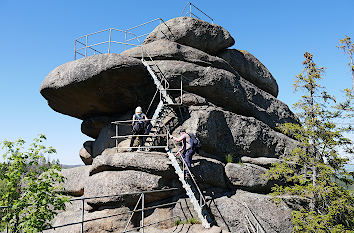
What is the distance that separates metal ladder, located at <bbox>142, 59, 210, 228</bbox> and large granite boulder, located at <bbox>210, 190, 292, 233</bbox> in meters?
1.02

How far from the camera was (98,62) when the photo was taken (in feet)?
57.5

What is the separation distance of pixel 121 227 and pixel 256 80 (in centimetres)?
1646

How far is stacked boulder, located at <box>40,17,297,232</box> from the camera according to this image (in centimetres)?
1406

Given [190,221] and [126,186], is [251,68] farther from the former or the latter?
[126,186]

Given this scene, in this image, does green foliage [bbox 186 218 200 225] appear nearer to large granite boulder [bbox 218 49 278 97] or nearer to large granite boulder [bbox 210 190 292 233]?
large granite boulder [bbox 210 190 292 233]

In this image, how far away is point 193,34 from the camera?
70.5 feet

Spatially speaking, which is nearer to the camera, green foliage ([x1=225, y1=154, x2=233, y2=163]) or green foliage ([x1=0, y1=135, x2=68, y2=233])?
green foliage ([x1=0, y1=135, x2=68, y2=233])

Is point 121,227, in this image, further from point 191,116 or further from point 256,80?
point 256,80

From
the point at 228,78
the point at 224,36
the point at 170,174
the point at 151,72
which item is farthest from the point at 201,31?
the point at 170,174

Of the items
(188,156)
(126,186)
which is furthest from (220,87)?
→ (126,186)

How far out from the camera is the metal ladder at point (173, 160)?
12672mm

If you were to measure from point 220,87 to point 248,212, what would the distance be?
332 inches

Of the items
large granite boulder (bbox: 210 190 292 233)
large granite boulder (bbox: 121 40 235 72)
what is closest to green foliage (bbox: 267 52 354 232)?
large granite boulder (bbox: 210 190 292 233)

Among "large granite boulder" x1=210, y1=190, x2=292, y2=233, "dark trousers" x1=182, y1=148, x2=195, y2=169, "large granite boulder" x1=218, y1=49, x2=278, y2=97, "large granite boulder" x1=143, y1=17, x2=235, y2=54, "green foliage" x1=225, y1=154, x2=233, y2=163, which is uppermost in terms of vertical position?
"large granite boulder" x1=143, y1=17, x2=235, y2=54
